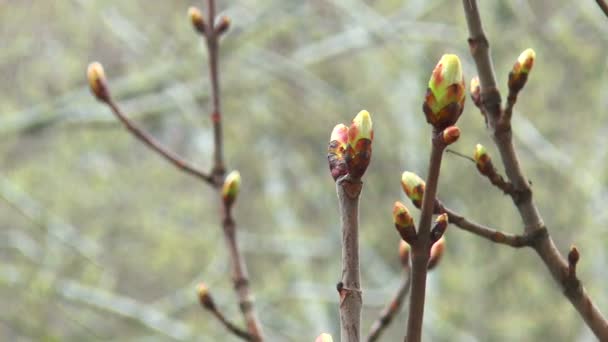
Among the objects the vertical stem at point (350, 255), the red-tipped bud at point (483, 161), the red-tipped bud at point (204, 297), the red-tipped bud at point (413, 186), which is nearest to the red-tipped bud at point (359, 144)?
the vertical stem at point (350, 255)

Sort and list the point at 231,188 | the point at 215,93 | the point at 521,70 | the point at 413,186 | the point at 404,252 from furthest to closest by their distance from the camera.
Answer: the point at 215,93
the point at 231,188
the point at 404,252
the point at 521,70
the point at 413,186

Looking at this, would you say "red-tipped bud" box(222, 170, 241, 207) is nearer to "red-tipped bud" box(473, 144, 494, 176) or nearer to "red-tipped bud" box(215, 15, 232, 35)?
"red-tipped bud" box(215, 15, 232, 35)

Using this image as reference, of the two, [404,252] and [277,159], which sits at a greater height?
[277,159]

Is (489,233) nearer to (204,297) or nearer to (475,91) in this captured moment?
(475,91)

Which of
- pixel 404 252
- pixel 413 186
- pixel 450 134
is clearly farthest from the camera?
pixel 404 252

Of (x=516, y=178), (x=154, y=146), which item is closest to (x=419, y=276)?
(x=516, y=178)

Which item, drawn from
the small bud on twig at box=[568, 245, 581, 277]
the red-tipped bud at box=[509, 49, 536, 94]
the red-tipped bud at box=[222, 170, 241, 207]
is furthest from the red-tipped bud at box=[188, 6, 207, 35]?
the small bud on twig at box=[568, 245, 581, 277]

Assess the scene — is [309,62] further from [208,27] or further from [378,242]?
[208,27]

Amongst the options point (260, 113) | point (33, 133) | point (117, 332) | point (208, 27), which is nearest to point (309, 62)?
point (260, 113)

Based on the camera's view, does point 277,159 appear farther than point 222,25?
Yes
